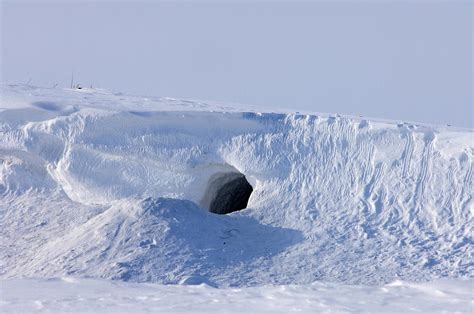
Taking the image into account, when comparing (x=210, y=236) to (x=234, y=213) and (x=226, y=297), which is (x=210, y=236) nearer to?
(x=234, y=213)

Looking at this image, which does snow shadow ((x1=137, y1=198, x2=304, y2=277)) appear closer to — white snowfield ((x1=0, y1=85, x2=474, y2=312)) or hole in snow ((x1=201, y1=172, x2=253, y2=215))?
white snowfield ((x1=0, y1=85, x2=474, y2=312))

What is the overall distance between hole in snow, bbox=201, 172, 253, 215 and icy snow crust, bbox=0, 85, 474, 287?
0.71 feet

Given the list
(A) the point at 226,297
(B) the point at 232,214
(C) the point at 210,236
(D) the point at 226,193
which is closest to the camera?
(A) the point at 226,297

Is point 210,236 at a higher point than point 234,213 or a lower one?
lower

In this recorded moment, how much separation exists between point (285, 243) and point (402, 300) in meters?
1.90

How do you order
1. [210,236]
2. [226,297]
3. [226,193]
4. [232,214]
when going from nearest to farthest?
[226,297] < [210,236] < [232,214] < [226,193]

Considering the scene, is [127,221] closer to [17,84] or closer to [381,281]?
[381,281]

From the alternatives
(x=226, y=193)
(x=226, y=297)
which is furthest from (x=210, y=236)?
(x=226, y=193)

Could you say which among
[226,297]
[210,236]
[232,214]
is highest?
[232,214]

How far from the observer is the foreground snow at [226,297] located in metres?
7.64

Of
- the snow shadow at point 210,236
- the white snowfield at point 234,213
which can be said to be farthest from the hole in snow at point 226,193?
the snow shadow at point 210,236

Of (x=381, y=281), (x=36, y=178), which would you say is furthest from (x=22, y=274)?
(x=381, y=281)

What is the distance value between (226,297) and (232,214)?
222cm

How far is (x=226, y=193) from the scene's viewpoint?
11516mm
